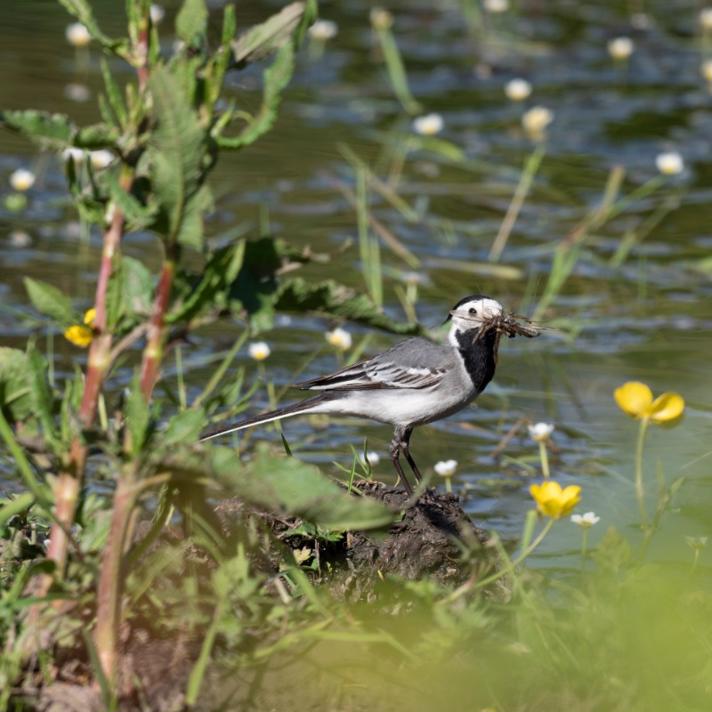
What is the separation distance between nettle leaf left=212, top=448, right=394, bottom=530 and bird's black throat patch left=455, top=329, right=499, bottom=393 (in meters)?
2.62

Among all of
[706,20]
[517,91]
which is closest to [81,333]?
[517,91]

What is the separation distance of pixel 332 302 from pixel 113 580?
2.46ft

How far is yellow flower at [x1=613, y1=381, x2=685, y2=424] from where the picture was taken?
4195 millimetres

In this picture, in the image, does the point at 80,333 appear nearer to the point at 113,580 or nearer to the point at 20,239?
the point at 113,580

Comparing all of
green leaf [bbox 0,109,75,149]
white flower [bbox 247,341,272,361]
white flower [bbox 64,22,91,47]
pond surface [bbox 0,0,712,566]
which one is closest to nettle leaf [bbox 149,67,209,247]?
green leaf [bbox 0,109,75,149]

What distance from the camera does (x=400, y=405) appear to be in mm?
5746

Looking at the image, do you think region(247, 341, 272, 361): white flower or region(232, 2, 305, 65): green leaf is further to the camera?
region(247, 341, 272, 361): white flower

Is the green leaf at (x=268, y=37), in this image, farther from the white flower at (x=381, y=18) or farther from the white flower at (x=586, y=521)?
the white flower at (x=381, y=18)

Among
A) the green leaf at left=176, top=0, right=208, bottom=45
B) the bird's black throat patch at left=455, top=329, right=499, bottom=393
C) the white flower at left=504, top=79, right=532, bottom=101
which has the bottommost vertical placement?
the white flower at left=504, top=79, right=532, bottom=101

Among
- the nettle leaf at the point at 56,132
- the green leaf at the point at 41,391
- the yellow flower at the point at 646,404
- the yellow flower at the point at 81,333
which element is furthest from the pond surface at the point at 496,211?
the green leaf at the point at 41,391

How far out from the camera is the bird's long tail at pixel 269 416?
17.4 ft

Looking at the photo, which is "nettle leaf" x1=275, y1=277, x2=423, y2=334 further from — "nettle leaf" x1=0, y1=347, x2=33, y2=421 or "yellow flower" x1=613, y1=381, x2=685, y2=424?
"yellow flower" x1=613, y1=381, x2=685, y2=424

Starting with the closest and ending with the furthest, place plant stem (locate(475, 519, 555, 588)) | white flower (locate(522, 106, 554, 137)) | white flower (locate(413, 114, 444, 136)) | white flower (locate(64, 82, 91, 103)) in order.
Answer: plant stem (locate(475, 519, 555, 588)) < white flower (locate(413, 114, 444, 136)) < white flower (locate(522, 106, 554, 137)) < white flower (locate(64, 82, 91, 103))

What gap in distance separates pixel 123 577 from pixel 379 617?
0.93 metres
